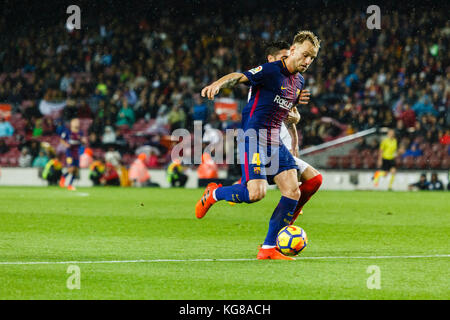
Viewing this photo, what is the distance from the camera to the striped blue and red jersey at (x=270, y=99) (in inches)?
315

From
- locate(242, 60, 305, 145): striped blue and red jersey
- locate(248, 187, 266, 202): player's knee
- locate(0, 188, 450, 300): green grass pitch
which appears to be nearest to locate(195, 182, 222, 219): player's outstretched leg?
locate(0, 188, 450, 300): green grass pitch

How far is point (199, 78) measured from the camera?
29.7 meters

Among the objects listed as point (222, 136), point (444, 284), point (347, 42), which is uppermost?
point (347, 42)

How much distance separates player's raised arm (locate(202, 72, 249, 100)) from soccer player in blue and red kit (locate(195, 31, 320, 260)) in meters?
0.16

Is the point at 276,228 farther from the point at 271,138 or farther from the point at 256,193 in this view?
the point at 271,138

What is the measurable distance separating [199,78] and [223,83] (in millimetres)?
22409

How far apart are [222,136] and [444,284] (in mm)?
18971

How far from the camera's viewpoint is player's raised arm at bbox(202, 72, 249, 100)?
7.07 metres

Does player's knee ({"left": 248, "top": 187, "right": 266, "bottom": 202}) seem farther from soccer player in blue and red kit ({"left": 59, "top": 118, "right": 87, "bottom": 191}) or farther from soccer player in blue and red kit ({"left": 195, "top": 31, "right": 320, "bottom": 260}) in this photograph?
soccer player in blue and red kit ({"left": 59, "top": 118, "right": 87, "bottom": 191})

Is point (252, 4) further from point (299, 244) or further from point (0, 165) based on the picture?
point (299, 244)

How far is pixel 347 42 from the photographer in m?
29.9

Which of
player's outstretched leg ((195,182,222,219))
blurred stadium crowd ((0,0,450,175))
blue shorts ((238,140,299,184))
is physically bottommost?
player's outstretched leg ((195,182,222,219))

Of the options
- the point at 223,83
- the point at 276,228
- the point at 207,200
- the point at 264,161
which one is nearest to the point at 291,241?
the point at 276,228
